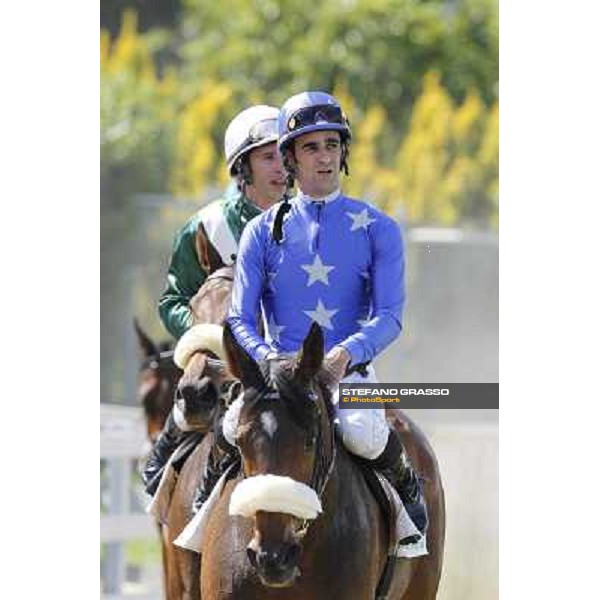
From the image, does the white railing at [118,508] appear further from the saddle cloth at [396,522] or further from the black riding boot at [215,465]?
the saddle cloth at [396,522]

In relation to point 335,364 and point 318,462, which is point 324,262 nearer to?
point 335,364

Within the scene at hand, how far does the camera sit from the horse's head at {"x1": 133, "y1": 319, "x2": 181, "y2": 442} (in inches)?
388

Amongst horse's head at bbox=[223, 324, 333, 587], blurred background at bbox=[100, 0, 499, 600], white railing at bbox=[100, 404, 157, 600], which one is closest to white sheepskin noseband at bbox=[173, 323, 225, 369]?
horse's head at bbox=[223, 324, 333, 587]

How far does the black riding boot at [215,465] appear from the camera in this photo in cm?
615

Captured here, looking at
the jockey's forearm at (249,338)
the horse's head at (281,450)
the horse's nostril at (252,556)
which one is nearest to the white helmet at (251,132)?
the jockey's forearm at (249,338)

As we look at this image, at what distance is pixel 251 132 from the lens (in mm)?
7266

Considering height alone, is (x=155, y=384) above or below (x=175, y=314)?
below

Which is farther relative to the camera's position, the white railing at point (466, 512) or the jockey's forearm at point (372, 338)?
the white railing at point (466, 512)

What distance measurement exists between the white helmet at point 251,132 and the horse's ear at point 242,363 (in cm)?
177

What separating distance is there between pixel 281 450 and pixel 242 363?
32cm

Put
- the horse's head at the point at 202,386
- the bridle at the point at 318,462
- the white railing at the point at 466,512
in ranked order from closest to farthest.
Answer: the bridle at the point at 318,462 < the horse's head at the point at 202,386 < the white railing at the point at 466,512

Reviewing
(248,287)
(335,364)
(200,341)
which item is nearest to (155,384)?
(200,341)

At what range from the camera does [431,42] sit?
56.9 ft
